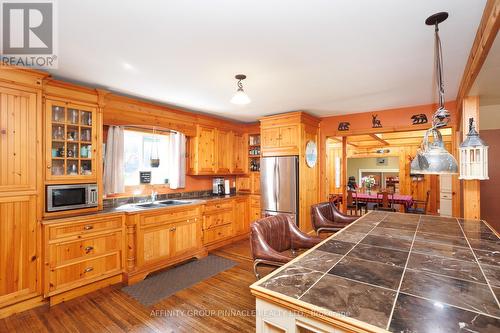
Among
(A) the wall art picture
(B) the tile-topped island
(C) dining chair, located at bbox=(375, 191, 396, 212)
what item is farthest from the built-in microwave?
(C) dining chair, located at bbox=(375, 191, 396, 212)

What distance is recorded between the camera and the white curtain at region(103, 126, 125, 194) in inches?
132

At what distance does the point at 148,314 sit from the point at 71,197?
1.60m

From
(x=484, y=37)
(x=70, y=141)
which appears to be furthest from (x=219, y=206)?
(x=484, y=37)

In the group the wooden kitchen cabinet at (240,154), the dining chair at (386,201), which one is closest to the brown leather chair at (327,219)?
the wooden kitchen cabinet at (240,154)

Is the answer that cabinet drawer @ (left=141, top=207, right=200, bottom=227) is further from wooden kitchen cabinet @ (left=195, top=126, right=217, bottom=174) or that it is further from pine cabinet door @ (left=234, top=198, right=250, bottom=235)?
→ pine cabinet door @ (left=234, top=198, right=250, bottom=235)

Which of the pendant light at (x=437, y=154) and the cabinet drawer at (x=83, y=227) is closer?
the pendant light at (x=437, y=154)

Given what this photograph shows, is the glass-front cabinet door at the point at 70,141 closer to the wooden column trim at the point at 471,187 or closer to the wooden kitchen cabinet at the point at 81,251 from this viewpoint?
the wooden kitchen cabinet at the point at 81,251

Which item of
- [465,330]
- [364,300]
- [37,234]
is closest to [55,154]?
[37,234]

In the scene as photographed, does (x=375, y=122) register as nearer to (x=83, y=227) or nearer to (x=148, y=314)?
(x=148, y=314)

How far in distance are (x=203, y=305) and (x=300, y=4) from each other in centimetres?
279

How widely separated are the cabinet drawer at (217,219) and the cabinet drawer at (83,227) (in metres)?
1.40

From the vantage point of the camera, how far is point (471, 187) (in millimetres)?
2871

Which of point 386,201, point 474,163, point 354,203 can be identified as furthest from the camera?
point 354,203

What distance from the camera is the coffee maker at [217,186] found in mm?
4973
